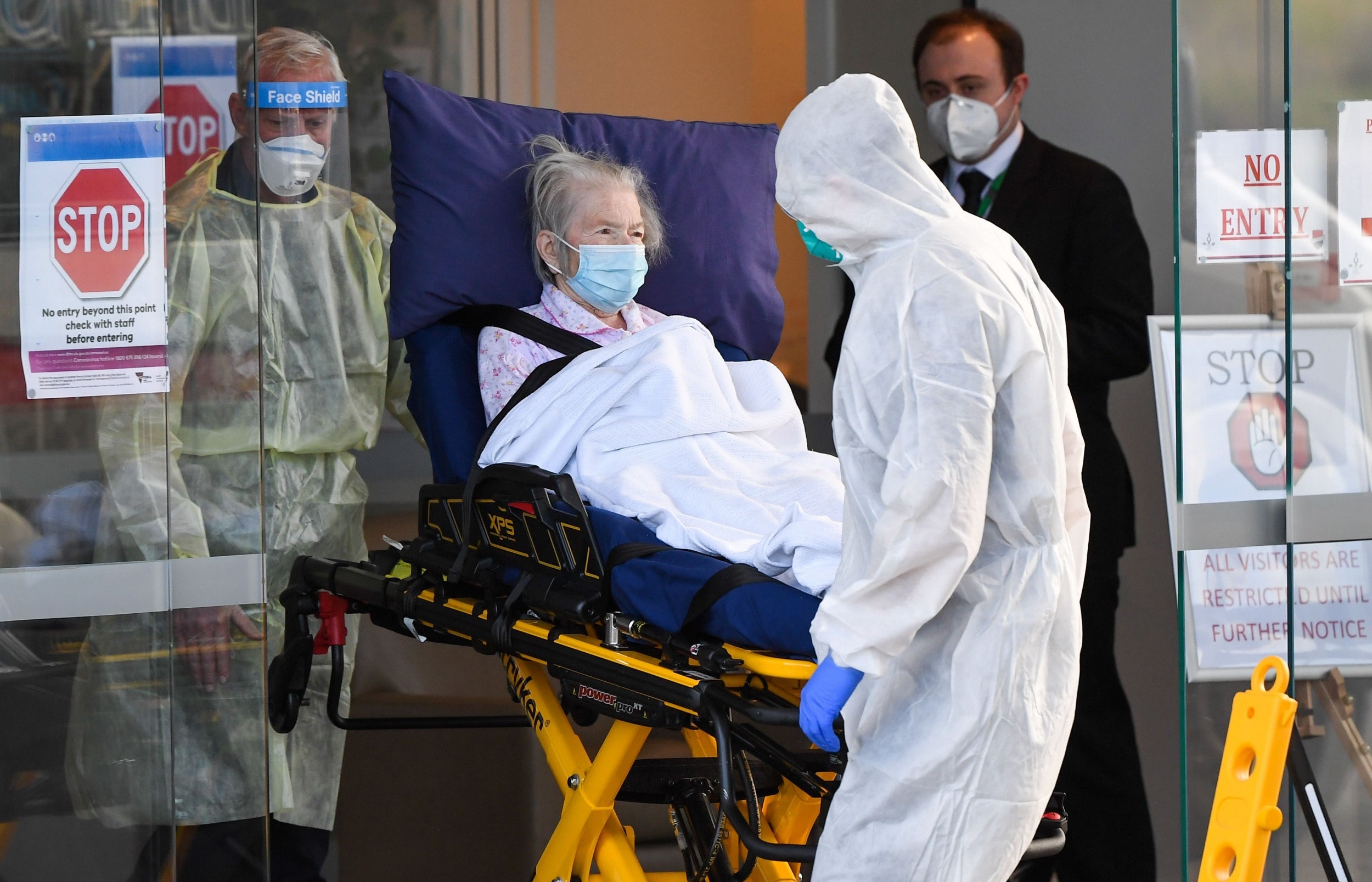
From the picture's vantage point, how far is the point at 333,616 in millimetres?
2494

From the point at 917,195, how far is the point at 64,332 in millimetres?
1241

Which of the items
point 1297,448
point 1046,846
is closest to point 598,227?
point 1297,448

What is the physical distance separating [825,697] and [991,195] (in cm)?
201

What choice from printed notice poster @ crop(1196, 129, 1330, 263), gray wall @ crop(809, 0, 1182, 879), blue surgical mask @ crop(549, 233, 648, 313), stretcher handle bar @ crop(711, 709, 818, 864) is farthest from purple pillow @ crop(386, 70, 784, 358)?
stretcher handle bar @ crop(711, 709, 818, 864)

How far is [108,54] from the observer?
1.98 meters

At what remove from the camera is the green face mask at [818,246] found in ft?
5.37

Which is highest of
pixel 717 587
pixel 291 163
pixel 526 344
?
Answer: pixel 291 163

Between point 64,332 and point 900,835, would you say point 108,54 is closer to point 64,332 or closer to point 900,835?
point 64,332

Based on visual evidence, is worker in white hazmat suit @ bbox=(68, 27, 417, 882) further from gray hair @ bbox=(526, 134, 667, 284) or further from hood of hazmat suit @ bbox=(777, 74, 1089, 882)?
hood of hazmat suit @ bbox=(777, 74, 1089, 882)

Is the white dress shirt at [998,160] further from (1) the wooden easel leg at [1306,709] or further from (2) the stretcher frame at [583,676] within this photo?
(2) the stretcher frame at [583,676]

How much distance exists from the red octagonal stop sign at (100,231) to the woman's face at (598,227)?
31.5 inches

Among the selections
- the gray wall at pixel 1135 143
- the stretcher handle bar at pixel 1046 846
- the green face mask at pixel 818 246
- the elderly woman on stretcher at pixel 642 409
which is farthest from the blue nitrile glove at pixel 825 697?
the gray wall at pixel 1135 143

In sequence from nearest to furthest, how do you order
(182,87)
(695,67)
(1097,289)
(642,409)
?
(182,87)
(642,409)
(1097,289)
(695,67)

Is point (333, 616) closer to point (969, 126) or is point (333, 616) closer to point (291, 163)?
point (291, 163)
